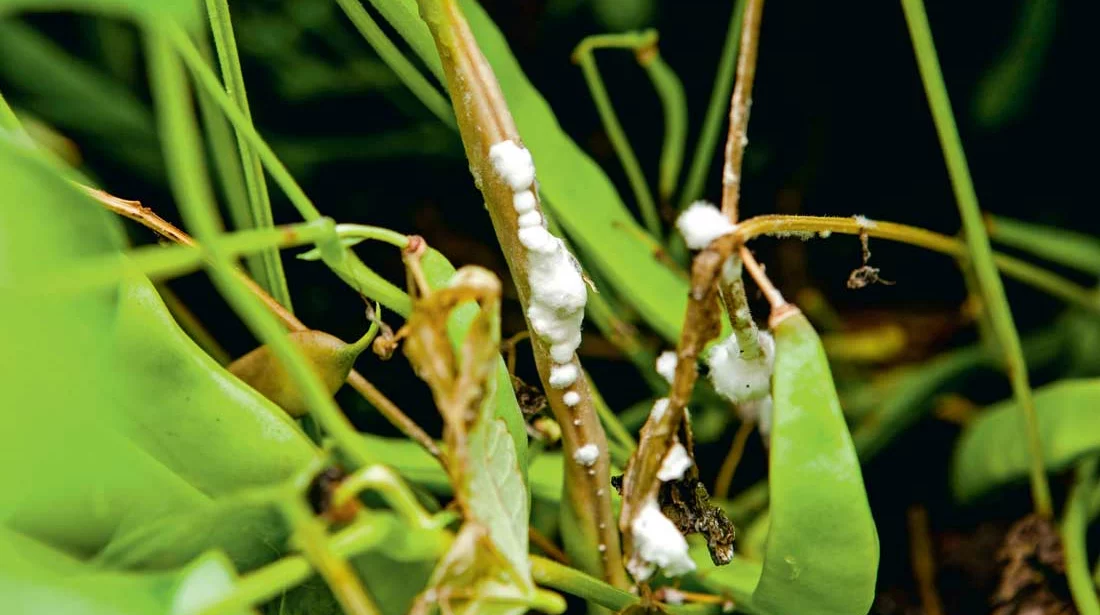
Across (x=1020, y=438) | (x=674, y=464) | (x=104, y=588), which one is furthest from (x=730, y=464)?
(x=104, y=588)

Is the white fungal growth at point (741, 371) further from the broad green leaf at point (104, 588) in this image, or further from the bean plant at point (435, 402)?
the broad green leaf at point (104, 588)

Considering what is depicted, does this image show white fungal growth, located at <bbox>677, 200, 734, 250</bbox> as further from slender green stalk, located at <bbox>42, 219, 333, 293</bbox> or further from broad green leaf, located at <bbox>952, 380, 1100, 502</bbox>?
broad green leaf, located at <bbox>952, 380, 1100, 502</bbox>

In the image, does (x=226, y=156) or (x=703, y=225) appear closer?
(x=703, y=225)

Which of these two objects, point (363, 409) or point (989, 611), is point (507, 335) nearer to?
point (363, 409)

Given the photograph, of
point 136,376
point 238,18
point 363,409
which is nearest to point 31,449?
point 136,376

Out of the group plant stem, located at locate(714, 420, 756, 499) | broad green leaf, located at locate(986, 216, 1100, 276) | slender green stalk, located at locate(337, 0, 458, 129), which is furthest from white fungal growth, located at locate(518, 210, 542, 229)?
broad green leaf, located at locate(986, 216, 1100, 276)

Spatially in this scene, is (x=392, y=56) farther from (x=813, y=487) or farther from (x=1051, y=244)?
(x=1051, y=244)
